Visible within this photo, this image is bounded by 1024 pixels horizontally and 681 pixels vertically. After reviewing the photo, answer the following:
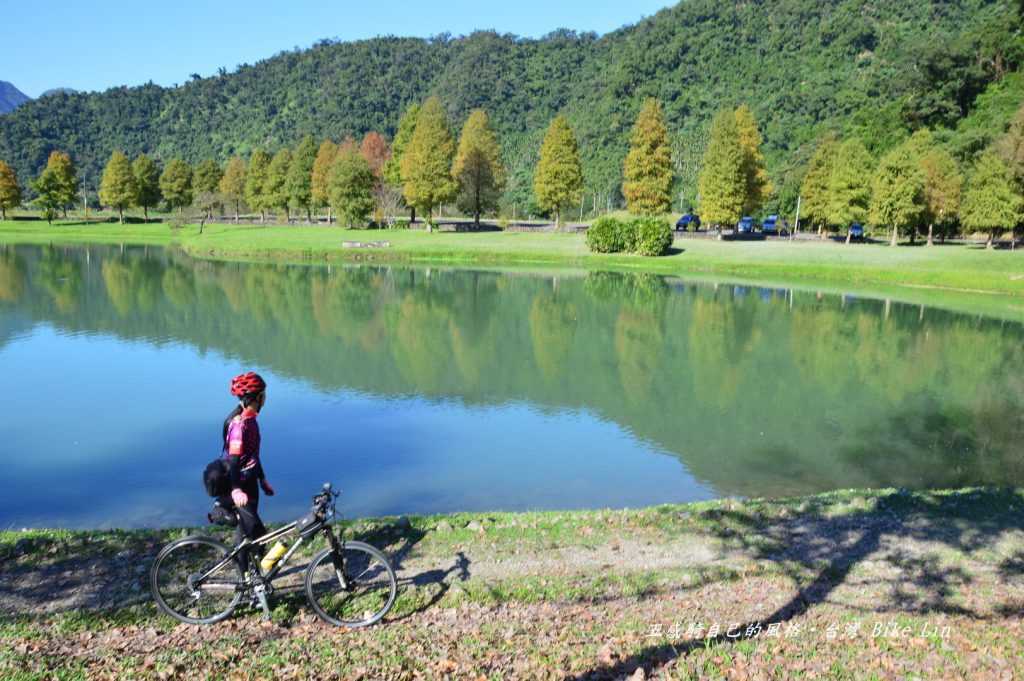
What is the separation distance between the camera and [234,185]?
8362 cm

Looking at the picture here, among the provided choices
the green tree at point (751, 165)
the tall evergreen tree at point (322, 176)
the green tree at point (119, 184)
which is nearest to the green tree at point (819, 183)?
the green tree at point (751, 165)

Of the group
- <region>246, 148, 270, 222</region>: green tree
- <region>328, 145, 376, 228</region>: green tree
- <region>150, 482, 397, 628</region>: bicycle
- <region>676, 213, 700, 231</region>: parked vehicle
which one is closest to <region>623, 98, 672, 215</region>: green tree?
<region>676, 213, 700, 231</region>: parked vehicle

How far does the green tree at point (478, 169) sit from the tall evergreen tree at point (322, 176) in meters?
14.7

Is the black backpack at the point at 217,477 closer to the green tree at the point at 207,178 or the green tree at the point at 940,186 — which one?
the green tree at the point at 940,186

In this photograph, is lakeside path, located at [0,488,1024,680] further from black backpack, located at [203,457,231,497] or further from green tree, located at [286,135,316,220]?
green tree, located at [286,135,316,220]

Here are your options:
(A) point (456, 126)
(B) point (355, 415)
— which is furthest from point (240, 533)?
(A) point (456, 126)

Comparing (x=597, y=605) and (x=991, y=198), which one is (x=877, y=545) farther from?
(x=991, y=198)

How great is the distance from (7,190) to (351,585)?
316 feet

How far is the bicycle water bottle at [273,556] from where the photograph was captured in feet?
19.6

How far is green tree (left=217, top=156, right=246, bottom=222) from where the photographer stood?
83.2 m

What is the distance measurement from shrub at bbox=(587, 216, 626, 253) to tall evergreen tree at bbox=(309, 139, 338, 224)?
3289cm

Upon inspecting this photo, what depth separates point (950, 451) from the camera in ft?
46.4

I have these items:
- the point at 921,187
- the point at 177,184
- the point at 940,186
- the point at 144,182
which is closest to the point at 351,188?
the point at 177,184

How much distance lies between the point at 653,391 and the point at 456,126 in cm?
13238
